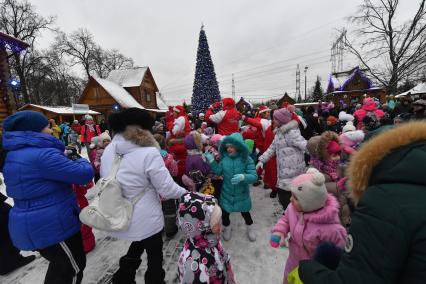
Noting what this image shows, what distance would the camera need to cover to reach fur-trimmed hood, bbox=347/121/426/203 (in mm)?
757

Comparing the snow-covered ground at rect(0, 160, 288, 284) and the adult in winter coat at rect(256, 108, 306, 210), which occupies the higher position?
the adult in winter coat at rect(256, 108, 306, 210)

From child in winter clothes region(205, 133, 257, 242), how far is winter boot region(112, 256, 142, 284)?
1.50 m

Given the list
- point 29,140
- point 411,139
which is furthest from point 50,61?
point 411,139

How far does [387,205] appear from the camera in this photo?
76 centimetres

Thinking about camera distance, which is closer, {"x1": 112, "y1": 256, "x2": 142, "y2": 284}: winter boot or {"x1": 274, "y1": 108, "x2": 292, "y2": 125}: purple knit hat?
{"x1": 112, "y1": 256, "x2": 142, "y2": 284}: winter boot

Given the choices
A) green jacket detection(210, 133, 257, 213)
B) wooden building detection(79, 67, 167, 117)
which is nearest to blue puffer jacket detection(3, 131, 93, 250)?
green jacket detection(210, 133, 257, 213)

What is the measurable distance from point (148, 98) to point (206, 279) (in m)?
30.2

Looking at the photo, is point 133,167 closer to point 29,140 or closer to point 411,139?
point 29,140

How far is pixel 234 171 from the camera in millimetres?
3477

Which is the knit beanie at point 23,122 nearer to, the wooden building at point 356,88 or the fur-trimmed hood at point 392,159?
the fur-trimmed hood at point 392,159

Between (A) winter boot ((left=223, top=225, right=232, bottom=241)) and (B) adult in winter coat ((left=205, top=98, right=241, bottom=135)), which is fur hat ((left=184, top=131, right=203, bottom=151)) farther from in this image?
(B) adult in winter coat ((left=205, top=98, right=241, bottom=135))

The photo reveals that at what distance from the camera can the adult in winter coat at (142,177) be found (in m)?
2.15

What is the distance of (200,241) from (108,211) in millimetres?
865

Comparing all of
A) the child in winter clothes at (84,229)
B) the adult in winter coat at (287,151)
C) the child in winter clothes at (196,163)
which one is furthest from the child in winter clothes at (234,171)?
the child in winter clothes at (84,229)
